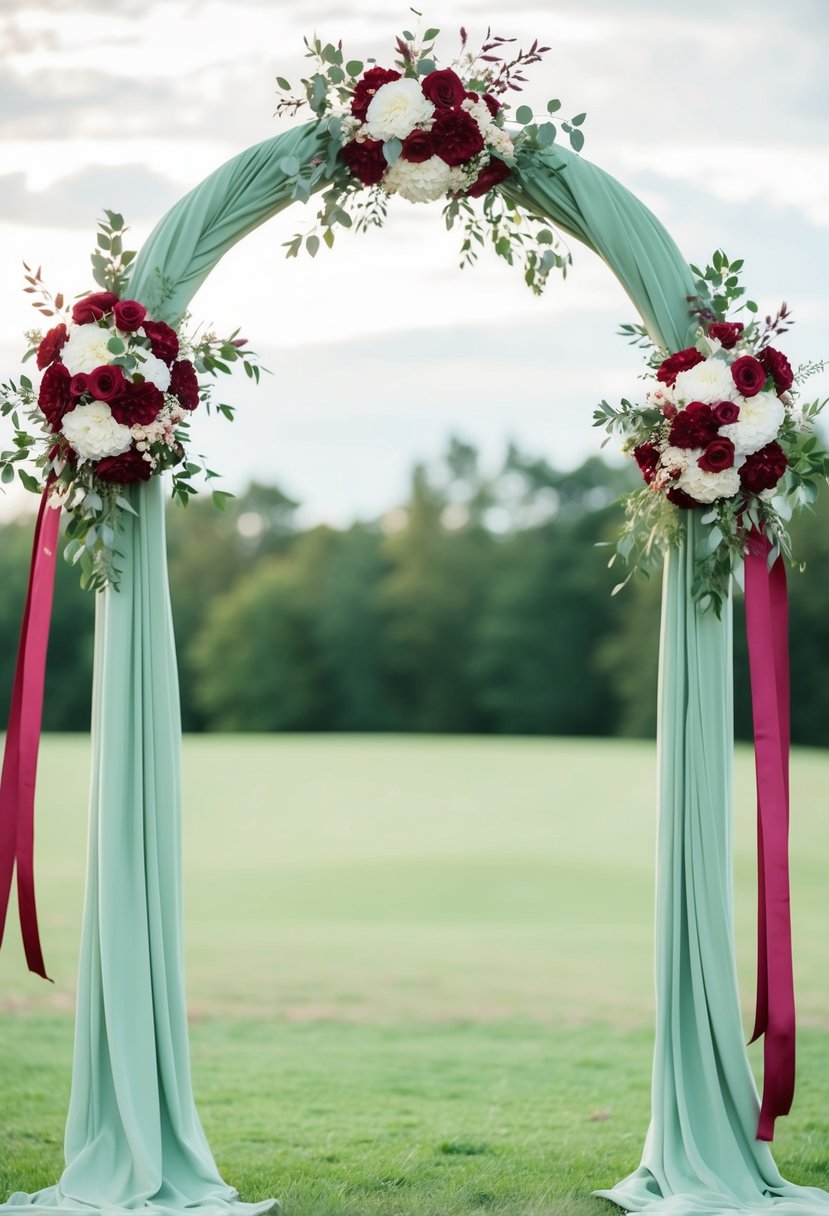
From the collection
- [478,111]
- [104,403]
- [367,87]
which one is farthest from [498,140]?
[104,403]

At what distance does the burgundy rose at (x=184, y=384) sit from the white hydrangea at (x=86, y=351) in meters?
0.21

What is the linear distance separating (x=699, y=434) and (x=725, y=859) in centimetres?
130

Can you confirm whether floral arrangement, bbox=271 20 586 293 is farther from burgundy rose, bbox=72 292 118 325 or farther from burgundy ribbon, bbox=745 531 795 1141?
burgundy ribbon, bbox=745 531 795 1141

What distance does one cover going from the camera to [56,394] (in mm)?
3768

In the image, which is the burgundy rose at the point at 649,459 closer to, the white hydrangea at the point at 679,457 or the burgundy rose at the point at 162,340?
the white hydrangea at the point at 679,457

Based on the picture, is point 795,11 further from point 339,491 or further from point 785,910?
point 339,491

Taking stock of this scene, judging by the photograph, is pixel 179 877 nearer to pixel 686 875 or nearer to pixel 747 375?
pixel 686 875

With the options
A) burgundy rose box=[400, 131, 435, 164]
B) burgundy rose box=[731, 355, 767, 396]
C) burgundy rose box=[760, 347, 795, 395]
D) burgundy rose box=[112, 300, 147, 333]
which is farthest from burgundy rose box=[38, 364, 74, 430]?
burgundy rose box=[760, 347, 795, 395]

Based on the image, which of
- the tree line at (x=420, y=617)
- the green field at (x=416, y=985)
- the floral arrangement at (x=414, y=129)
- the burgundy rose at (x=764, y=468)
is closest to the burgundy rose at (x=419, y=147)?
the floral arrangement at (x=414, y=129)

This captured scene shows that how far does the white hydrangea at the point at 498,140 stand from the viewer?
3.92 m

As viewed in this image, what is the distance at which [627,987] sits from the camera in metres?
8.51

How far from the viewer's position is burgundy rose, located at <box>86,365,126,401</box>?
12.1ft

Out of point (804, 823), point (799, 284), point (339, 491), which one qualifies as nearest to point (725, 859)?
point (804, 823)

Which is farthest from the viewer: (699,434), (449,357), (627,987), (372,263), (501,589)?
(449,357)
